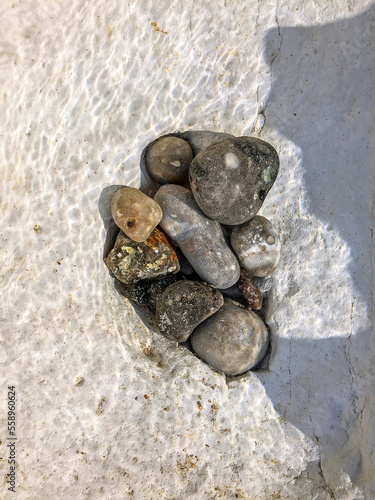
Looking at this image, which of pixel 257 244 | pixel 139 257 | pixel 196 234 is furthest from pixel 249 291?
pixel 139 257

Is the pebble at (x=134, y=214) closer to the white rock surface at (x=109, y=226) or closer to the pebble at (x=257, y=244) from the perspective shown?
the white rock surface at (x=109, y=226)

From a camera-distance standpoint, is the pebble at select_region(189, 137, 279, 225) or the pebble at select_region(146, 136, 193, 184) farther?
the pebble at select_region(146, 136, 193, 184)

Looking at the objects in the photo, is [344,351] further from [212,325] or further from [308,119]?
[308,119]

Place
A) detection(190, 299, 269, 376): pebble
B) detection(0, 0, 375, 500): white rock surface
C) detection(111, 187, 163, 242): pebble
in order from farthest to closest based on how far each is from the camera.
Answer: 1. detection(190, 299, 269, 376): pebble
2. detection(111, 187, 163, 242): pebble
3. detection(0, 0, 375, 500): white rock surface

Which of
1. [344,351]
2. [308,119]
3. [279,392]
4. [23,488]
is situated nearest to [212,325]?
[279,392]

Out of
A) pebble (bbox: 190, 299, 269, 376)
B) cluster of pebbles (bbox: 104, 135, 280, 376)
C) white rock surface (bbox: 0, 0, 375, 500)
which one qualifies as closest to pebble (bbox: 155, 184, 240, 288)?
cluster of pebbles (bbox: 104, 135, 280, 376)

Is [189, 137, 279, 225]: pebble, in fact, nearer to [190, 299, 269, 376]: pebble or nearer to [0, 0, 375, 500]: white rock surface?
[0, 0, 375, 500]: white rock surface
